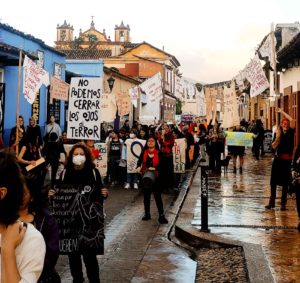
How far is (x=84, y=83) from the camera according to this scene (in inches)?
468

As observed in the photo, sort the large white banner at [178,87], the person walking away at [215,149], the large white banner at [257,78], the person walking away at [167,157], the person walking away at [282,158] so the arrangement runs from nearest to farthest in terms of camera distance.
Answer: the person walking away at [282,158], the person walking away at [167,157], the large white banner at [257,78], the person walking away at [215,149], the large white banner at [178,87]

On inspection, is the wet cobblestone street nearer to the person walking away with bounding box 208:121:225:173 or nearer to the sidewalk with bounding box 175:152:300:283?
the sidewalk with bounding box 175:152:300:283

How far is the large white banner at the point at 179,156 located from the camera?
1783cm

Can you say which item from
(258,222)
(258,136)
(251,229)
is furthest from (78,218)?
(258,136)

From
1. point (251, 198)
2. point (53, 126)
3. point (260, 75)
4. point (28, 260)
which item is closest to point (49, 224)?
point (28, 260)

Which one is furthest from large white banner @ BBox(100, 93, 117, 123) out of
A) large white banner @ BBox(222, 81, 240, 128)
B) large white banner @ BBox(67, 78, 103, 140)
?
large white banner @ BBox(67, 78, 103, 140)

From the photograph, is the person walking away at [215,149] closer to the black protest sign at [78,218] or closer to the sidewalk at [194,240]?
the sidewalk at [194,240]

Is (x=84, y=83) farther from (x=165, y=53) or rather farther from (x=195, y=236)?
(x=165, y=53)

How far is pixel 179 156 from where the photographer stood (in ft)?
59.7

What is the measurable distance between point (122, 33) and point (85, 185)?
153904mm

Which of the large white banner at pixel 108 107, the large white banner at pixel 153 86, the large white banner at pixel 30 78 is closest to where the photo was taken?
the large white banner at pixel 30 78

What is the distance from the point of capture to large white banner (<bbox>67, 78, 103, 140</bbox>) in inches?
452

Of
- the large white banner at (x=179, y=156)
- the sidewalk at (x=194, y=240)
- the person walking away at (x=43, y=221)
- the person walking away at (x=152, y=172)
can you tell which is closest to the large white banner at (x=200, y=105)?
the large white banner at (x=179, y=156)

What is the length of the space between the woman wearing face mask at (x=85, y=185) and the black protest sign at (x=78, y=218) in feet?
0.03
